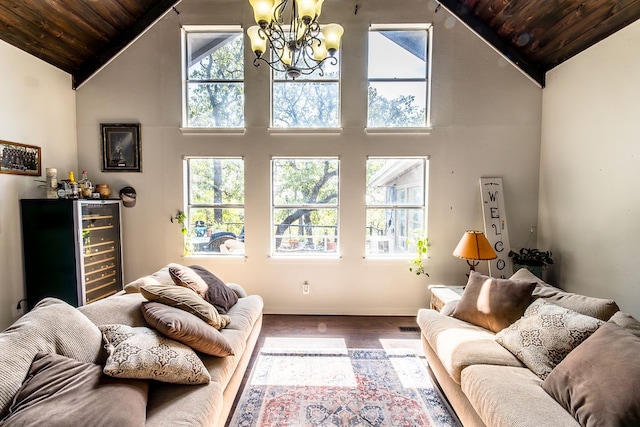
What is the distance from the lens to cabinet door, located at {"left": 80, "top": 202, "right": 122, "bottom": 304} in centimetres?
316

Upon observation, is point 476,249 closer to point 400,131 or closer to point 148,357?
point 400,131

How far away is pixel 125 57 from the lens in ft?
11.7

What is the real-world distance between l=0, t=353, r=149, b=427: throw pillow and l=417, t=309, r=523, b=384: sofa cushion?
1761 millimetres

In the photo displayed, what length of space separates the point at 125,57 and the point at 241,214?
8.22 feet

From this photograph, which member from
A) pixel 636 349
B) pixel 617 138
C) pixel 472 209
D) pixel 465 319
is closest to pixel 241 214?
pixel 465 319

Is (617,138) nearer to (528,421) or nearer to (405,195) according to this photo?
(405,195)

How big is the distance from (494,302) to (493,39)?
10.6 ft

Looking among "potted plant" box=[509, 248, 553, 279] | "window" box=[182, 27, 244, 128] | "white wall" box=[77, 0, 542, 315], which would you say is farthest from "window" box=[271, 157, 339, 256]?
"potted plant" box=[509, 248, 553, 279]

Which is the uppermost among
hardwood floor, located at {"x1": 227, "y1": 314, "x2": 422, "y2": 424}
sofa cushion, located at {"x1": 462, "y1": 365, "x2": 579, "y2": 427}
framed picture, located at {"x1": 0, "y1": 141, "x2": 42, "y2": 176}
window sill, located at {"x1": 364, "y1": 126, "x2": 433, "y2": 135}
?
window sill, located at {"x1": 364, "y1": 126, "x2": 433, "y2": 135}

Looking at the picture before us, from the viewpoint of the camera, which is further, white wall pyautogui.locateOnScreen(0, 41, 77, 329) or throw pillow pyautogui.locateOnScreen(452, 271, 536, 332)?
white wall pyautogui.locateOnScreen(0, 41, 77, 329)

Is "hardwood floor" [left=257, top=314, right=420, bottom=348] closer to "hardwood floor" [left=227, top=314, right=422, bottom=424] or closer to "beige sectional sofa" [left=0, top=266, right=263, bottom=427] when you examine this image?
"hardwood floor" [left=227, top=314, right=422, bottom=424]

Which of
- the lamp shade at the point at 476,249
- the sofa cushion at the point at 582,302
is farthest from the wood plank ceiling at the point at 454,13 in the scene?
the sofa cushion at the point at 582,302

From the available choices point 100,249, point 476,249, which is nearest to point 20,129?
point 100,249

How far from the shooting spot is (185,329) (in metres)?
1.60
